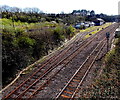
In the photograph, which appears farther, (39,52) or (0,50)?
(39,52)

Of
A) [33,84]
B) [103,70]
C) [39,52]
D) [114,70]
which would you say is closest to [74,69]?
[103,70]

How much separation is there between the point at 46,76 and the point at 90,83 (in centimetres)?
354

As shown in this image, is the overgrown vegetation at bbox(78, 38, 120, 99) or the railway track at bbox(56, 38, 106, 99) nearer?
the overgrown vegetation at bbox(78, 38, 120, 99)

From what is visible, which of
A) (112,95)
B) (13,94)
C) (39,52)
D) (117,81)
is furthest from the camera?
(39,52)

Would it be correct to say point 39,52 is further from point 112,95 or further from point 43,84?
point 112,95

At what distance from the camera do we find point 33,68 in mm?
12250

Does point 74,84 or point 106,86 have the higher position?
point 106,86

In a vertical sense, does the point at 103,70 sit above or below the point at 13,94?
above

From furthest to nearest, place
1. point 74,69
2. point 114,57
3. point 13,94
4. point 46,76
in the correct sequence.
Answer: point 114,57
point 74,69
point 46,76
point 13,94

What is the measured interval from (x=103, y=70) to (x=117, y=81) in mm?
2146

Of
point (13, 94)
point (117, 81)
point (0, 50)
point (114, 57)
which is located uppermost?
point (0, 50)

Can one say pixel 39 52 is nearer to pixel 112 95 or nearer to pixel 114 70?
pixel 114 70

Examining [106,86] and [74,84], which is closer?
[106,86]

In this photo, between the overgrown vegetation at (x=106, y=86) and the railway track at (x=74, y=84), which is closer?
the overgrown vegetation at (x=106, y=86)
